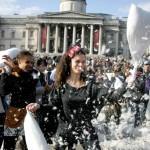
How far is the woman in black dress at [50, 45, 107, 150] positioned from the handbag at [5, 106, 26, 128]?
936 millimetres

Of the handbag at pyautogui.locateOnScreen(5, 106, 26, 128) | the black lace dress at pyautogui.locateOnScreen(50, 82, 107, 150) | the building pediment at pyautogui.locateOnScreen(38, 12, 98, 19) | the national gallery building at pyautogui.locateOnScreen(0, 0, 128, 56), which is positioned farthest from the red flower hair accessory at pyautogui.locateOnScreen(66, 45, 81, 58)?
the building pediment at pyautogui.locateOnScreen(38, 12, 98, 19)

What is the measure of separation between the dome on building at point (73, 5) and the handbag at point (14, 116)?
Answer: 94678 millimetres

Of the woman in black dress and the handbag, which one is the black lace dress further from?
the handbag

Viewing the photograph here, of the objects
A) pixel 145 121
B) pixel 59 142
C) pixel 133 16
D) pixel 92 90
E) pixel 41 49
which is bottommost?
pixel 41 49

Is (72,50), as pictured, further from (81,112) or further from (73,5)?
(73,5)

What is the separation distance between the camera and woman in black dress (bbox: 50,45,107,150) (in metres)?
4.43

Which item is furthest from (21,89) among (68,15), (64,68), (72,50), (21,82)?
(68,15)

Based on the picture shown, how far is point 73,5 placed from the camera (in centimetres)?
10056

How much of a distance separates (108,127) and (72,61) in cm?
622

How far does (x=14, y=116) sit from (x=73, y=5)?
315ft

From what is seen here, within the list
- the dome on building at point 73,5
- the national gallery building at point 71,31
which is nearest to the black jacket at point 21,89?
the national gallery building at point 71,31

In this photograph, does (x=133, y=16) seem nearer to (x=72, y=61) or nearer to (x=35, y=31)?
(x=72, y=61)

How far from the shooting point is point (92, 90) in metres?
4.45

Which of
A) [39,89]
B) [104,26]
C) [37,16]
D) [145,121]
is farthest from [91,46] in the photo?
[39,89]
